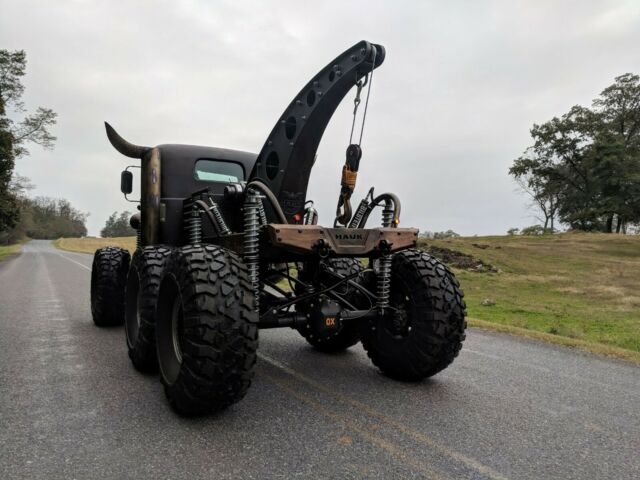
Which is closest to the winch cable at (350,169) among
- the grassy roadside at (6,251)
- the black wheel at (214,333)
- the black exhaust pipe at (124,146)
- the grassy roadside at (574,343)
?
the black wheel at (214,333)

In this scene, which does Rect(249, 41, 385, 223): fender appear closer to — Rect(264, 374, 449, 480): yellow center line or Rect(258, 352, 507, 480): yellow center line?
Rect(258, 352, 507, 480): yellow center line

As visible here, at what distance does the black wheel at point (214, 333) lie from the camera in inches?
132

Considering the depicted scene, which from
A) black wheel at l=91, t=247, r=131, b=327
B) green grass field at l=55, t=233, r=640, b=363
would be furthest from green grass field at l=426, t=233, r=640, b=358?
black wheel at l=91, t=247, r=131, b=327

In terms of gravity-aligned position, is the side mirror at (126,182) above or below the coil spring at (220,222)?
above

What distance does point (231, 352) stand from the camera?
11.1ft

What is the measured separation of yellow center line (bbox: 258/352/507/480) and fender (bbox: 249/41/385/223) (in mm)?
1665

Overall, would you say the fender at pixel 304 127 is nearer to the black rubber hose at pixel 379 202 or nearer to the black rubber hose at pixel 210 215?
the black rubber hose at pixel 210 215

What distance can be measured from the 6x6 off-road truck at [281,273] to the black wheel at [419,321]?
0.01 m

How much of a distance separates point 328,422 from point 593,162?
48.4 metres

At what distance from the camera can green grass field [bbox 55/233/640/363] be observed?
8602mm

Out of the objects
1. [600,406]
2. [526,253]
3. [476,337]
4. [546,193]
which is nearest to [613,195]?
[546,193]

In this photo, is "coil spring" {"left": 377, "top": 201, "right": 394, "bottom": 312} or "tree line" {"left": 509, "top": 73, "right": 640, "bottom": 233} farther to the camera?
"tree line" {"left": 509, "top": 73, "right": 640, "bottom": 233}

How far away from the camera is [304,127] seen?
4523mm

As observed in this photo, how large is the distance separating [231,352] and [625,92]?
56384mm
